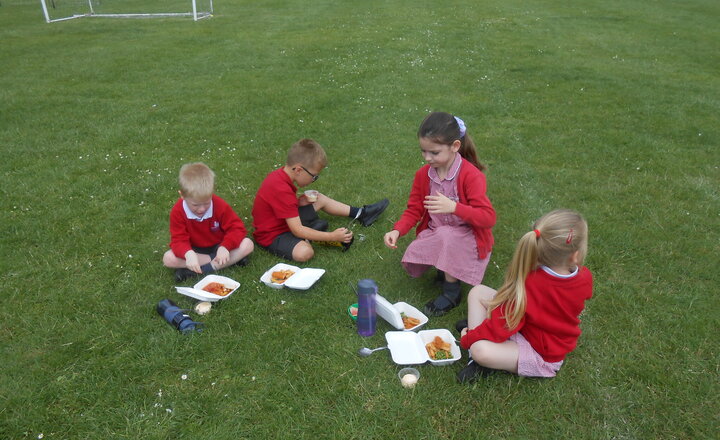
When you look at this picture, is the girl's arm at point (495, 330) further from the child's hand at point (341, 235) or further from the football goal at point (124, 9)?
the football goal at point (124, 9)

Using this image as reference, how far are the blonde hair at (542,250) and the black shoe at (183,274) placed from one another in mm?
2388

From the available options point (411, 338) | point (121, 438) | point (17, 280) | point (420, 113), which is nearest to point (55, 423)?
point (121, 438)

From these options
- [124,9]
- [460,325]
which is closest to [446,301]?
[460,325]

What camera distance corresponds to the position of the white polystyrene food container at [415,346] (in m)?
3.00

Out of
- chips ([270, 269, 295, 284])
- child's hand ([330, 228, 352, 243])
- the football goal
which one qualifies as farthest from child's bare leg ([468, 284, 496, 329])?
the football goal

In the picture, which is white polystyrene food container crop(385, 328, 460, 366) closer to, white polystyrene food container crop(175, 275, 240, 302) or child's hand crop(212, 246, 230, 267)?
white polystyrene food container crop(175, 275, 240, 302)

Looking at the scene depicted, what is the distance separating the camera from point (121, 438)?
8.57 feet

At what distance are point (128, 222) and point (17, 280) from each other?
3.56 feet

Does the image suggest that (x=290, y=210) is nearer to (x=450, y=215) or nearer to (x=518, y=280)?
(x=450, y=215)

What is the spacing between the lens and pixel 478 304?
317cm

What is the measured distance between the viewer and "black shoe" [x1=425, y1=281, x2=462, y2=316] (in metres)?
3.53

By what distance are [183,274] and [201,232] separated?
1.17ft

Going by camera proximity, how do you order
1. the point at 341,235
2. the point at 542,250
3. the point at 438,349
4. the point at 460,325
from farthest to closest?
the point at 341,235
the point at 460,325
the point at 438,349
the point at 542,250

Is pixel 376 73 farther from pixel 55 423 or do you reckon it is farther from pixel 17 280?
pixel 55 423
